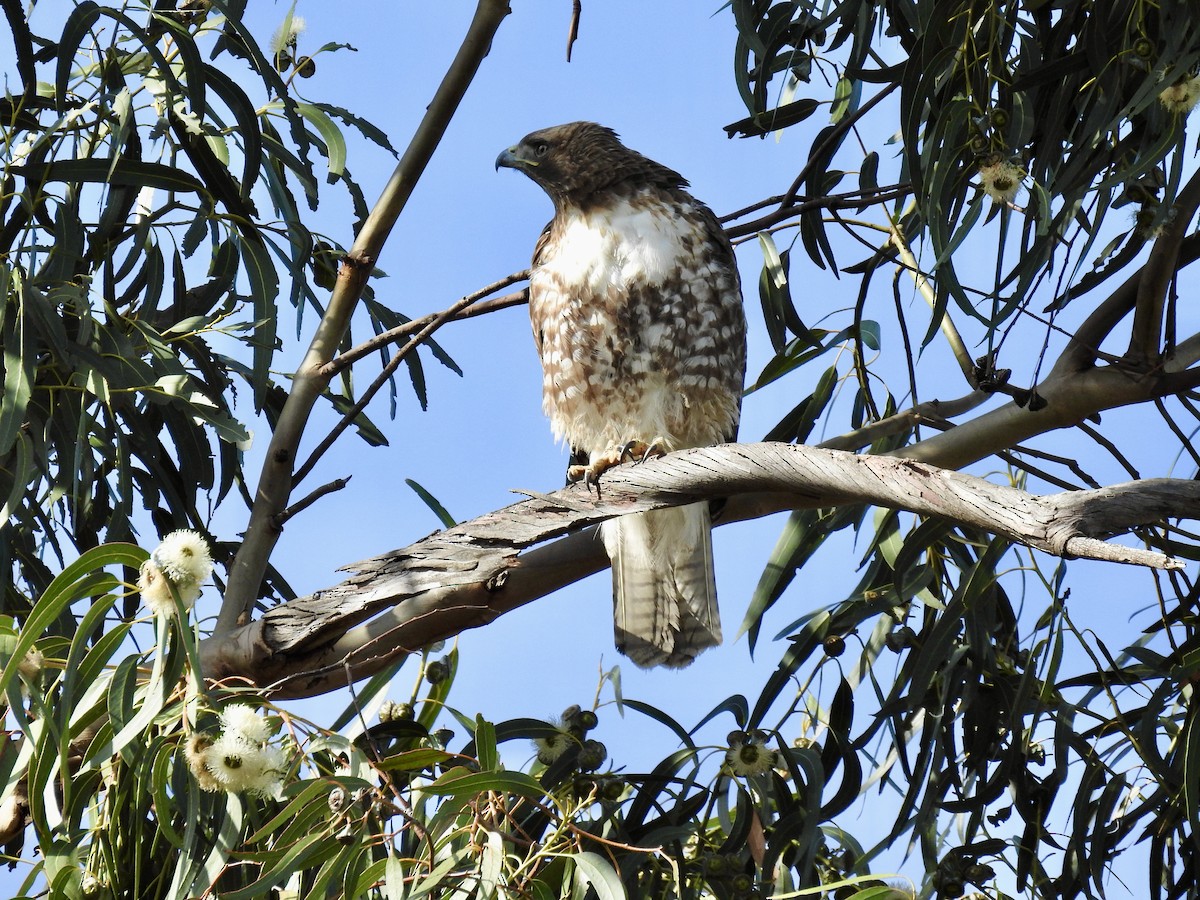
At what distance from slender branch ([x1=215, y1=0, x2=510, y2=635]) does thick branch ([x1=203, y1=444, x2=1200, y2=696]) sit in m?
0.21

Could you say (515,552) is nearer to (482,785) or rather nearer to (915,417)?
(482,785)

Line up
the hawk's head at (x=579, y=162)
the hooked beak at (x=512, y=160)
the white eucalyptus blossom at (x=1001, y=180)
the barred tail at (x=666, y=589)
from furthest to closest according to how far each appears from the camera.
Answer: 1. the hooked beak at (x=512, y=160)
2. the hawk's head at (x=579, y=162)
3. the barred tail at (x=666, y=589)
4. the white eucalyptus blossom at (x=1001, y=180)

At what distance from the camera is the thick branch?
2119 millimetres

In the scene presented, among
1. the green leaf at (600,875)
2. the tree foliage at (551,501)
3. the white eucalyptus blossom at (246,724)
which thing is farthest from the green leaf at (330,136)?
the green leaf at (600,875)

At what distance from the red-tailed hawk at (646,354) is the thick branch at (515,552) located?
1.87ft

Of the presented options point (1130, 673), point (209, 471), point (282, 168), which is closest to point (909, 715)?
point (1130, 673)

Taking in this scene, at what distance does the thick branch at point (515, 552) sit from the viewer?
2.12 meters

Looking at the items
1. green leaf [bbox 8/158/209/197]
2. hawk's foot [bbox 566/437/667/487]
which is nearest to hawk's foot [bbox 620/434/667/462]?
hawk's foot [bbox 566/437/667/487]

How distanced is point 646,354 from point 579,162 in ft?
2.12

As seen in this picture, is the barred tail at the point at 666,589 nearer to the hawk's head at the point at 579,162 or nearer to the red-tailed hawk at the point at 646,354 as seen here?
the red-tailed hawk at the point at 646,354

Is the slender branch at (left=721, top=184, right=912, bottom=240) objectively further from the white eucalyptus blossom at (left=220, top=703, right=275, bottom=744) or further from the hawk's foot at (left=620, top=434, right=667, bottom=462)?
the white eucalyptus blossom at (left=220, top=703, right=275, bottom=744)

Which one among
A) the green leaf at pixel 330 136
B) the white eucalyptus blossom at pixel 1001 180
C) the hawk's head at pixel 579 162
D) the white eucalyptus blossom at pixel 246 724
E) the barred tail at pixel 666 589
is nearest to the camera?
the white eucalyptus blossom at pixel 246 724

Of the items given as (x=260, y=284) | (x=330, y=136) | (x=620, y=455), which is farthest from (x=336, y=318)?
(x=620, y=455)

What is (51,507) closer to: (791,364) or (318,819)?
(318,819)
